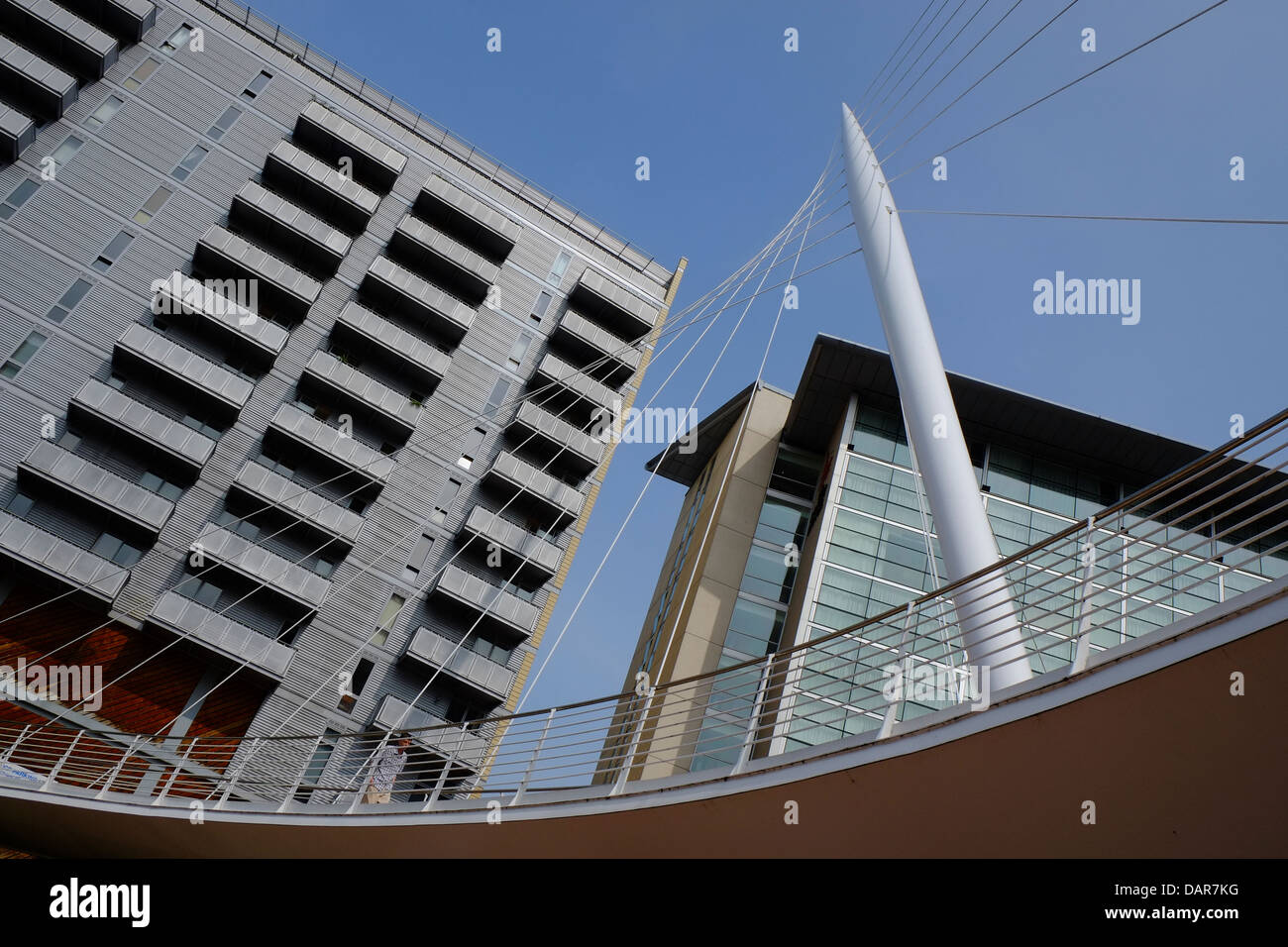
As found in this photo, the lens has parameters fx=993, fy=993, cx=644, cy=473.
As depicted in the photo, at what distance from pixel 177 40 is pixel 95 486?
17657mm

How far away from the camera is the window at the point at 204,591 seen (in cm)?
2722

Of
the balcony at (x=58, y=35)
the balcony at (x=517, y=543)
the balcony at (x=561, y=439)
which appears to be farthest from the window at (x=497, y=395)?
the balcony at (x=58, y=35)

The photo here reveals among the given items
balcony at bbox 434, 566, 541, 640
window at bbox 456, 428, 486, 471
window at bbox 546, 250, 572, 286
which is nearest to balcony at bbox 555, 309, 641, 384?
window at bbox 546, 250, 572, 286

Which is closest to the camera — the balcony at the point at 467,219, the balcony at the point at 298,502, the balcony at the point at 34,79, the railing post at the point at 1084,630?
the railing post at the point at 1084,630

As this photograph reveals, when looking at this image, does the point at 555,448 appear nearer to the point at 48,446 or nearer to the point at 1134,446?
the point at 48,446

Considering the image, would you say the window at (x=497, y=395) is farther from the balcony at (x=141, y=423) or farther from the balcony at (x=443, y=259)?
the balcony at (x=141, y=423)

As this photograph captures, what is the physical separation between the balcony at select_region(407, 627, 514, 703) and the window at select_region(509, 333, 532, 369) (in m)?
10.4

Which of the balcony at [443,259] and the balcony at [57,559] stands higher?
the balcony at [443,259]

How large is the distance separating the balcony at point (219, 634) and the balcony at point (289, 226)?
41.4ft

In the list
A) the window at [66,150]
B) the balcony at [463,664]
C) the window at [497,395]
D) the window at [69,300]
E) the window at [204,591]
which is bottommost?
the window at [204,591]

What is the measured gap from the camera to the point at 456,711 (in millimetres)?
29734

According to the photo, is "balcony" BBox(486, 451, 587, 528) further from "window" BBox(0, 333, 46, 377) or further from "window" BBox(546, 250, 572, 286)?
"window" BBox(0, 333, 46, 377)

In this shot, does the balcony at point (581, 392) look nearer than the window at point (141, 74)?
No

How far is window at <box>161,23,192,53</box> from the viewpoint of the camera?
3425 cm
